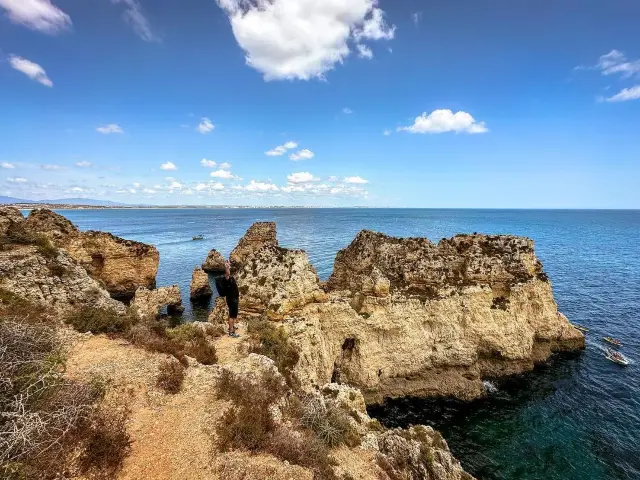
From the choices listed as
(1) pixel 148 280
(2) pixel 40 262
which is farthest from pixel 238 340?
(1) pixel 148 280

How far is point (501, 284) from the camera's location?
2869 centimetres

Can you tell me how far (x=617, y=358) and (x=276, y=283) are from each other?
3090 centimetres

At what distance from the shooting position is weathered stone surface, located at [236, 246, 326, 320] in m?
21.0

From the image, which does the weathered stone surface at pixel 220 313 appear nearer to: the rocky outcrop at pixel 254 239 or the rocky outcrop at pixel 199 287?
the rocky outcrop at pixel 199 287

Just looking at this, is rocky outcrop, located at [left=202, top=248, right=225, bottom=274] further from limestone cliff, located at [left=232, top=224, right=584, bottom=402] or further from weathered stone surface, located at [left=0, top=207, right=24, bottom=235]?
weathered stone surface, located at [left=0, top=207, right=24, bottom=235]

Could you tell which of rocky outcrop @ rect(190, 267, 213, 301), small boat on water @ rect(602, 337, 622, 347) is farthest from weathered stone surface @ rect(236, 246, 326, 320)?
small boat on water @ rect(602, 337, 622, 347)

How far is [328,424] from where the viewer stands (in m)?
12.1

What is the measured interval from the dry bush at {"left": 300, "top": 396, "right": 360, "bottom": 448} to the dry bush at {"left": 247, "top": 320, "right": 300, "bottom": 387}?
2.87m

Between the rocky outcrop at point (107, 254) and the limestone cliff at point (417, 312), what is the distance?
27066mm

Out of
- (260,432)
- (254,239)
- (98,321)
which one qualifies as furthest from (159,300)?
(260,432)

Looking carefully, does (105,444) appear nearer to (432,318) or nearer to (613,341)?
(432,318)

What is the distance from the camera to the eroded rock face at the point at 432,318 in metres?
24.9

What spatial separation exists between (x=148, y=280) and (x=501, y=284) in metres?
42.7

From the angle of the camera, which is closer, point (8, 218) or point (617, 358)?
point (8, 218)
